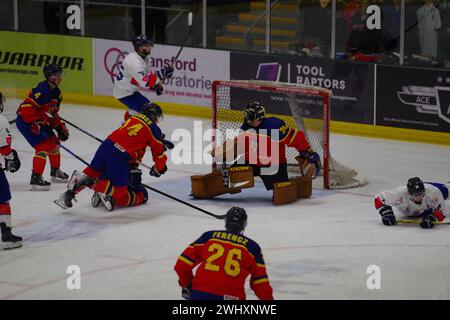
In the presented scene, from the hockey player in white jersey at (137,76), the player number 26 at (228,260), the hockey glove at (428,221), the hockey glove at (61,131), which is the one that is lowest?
the hockey glove at (428,221)

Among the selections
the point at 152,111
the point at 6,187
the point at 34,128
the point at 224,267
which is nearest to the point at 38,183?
the point at 34,128

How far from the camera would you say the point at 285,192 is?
10484 millimetres

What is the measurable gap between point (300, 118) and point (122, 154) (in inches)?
104

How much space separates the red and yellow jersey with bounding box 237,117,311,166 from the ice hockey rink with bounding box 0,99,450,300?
1.49ft

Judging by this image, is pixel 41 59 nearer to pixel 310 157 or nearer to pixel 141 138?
pixel 141 138

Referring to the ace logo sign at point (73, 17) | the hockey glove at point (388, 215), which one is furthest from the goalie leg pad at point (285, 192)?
the ace logo sign at point (73, 17)

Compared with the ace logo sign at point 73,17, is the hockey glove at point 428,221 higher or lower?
lower

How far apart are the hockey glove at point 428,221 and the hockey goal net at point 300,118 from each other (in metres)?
1.82

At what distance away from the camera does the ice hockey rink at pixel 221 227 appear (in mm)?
7961

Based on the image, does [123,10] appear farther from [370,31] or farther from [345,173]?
[345,173]

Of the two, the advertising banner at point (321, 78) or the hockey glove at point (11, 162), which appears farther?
the advertising banner at point (321, 78)

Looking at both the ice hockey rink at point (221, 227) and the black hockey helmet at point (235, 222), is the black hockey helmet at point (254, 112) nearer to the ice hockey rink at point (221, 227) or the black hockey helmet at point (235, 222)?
the ice hockey rink at point (221, 227)

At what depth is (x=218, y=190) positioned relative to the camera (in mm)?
10734

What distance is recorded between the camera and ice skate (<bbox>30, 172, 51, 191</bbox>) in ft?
36.6
